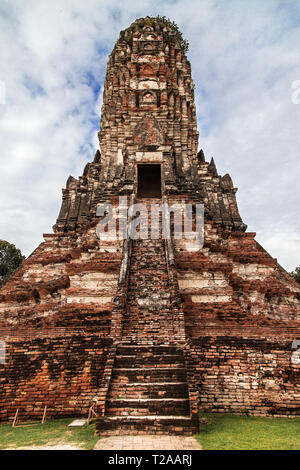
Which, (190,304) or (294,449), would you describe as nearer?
(294,449)

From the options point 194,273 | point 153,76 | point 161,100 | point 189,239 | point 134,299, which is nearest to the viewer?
point 134,299

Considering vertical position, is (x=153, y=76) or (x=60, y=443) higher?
(x=153, y=76)

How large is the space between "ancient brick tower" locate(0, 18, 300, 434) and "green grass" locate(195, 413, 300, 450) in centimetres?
41

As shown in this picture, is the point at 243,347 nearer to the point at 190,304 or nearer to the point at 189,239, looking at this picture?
the point at 190,304

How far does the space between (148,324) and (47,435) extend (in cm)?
317

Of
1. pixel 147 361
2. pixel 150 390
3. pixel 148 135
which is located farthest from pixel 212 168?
pixel 150 390

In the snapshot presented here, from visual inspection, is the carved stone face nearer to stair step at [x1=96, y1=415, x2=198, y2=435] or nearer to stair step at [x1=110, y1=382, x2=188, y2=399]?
stair step at [x1=110, y1=382, x2=188, y2=399]

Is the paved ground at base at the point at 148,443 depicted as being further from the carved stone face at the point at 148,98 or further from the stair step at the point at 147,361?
the carved stone face at the point at 148,98

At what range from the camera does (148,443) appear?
4.68 m

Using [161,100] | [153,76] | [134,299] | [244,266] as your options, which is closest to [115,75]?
[153,76]

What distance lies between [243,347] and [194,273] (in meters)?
2.88

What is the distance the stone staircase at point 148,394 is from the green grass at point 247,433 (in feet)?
1.72

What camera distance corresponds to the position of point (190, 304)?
29.5ft

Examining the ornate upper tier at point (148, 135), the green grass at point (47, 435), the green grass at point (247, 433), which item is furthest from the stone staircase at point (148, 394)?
the ornate upper tier at point (148, 135)
